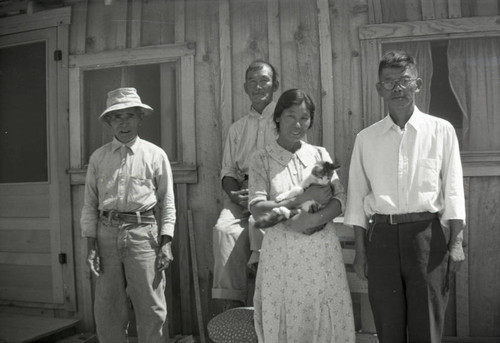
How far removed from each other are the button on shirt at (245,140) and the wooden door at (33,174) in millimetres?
2050

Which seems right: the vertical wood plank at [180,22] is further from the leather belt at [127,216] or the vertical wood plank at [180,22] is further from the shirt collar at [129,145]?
the leather belt at [127,216]

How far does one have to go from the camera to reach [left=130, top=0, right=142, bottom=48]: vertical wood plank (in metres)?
5.02

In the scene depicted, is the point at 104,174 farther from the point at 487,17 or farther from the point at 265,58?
the point at 487,17

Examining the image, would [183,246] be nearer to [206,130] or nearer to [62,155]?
[206,130]

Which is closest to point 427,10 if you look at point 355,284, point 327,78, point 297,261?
point 327,78

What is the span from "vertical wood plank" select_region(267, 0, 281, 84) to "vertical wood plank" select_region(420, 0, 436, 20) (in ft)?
4.49

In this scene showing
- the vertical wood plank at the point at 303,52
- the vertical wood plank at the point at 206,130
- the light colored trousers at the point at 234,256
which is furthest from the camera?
the vertical wood plank at the point at 206,130

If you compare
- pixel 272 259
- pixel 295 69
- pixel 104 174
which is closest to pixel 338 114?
pixel 295 69

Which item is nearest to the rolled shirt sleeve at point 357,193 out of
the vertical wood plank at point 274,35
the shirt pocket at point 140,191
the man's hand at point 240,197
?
the man's hand at point 240,197

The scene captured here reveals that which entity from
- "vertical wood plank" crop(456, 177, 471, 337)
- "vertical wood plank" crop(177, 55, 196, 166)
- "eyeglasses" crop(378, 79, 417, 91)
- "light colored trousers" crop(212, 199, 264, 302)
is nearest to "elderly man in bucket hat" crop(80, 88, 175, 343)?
"light colored trousers" crop(212, 199, 264, 302)

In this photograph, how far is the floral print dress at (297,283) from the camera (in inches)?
120

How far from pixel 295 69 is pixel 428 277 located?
2.56 meters

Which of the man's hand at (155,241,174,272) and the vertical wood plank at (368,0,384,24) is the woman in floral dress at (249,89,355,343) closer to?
the man's hand at (155,241,174,272)

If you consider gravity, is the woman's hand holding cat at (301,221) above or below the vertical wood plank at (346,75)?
below
